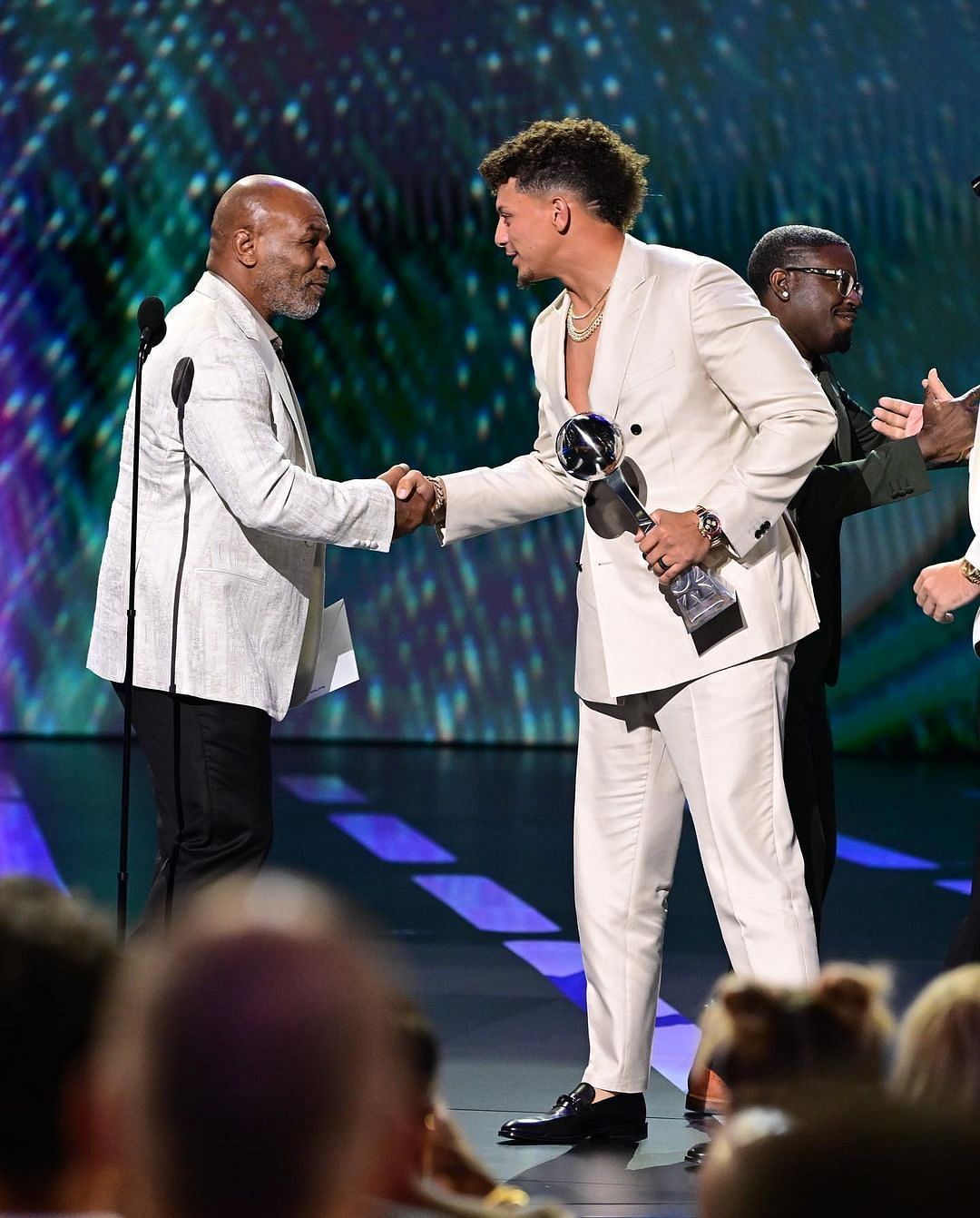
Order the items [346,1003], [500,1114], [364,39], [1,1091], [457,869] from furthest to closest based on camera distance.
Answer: [364,39], [457,869], [500,1114], [1,1091], [346,1003]

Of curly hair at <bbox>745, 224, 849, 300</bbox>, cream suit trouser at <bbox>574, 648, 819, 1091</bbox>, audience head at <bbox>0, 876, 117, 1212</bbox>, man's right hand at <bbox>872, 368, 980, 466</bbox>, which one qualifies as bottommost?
cream suit trouser at <bbox>574, 648, 819, 1091</bbox>

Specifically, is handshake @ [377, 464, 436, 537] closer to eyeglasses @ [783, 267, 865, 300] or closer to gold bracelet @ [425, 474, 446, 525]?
gold bracelet @ [425, 474, 446, 525]

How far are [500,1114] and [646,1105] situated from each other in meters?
0.29

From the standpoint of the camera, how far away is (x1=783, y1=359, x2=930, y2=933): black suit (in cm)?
345

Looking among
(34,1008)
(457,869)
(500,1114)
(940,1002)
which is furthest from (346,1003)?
(457,869)

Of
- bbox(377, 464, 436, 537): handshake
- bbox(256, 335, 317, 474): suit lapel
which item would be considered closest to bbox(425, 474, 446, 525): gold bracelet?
bbox(377, 464, 436, 537): handshake

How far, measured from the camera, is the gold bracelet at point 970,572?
9.73ft

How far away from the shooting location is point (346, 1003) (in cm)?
78

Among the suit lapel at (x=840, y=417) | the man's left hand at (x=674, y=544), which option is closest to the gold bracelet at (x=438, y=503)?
the man's left hand at (x=674, y=544)

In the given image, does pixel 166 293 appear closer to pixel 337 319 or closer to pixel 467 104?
pixel 337 319

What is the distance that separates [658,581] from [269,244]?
1.08 metres

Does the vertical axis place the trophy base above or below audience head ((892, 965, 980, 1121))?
above

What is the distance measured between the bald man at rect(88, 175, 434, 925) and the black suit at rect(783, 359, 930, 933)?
86 cm

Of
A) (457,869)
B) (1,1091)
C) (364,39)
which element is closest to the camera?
(1,1091)
